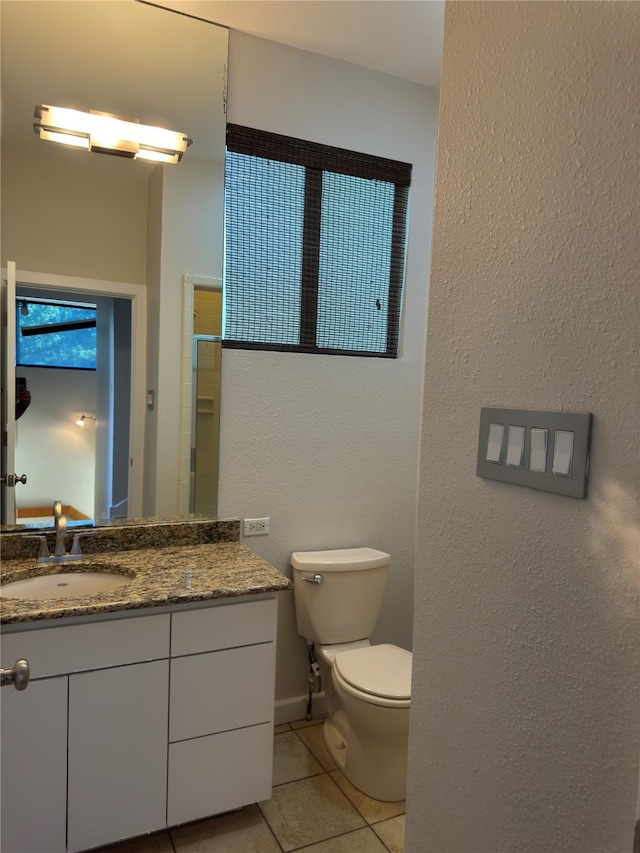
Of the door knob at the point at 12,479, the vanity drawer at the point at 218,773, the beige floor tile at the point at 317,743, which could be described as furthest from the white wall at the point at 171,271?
the beige floor tile at the point at 317,743

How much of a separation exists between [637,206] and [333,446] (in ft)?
6.45

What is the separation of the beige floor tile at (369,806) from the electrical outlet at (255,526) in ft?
3.21

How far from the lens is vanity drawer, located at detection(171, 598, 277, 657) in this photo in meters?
1.78

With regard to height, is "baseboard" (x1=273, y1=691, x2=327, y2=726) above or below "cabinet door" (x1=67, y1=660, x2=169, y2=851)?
below

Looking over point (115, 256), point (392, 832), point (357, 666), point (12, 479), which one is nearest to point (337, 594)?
point (357, 666)

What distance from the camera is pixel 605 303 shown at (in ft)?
2.41

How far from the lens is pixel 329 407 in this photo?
2580 millimetres

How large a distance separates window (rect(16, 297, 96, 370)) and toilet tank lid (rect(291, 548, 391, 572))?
1.12 meters

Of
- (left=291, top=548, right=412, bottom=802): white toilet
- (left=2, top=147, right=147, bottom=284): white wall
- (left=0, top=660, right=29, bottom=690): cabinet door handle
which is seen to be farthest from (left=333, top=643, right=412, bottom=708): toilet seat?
(left=2, top=147, right=147, bottom=284): white wall

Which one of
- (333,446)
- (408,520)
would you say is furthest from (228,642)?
(408,520)

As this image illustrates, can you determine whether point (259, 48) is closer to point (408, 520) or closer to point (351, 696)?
point (408, 520)

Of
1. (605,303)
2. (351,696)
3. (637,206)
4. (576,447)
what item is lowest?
(351,696)

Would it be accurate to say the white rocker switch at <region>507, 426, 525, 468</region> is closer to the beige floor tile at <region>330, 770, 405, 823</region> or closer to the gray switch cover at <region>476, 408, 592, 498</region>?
the gray switch cover at <region>476, 408, 592, 498</region>

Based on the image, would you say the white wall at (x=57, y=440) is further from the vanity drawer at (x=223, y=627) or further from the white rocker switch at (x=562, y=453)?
the white rocker switch at (x=562, y=453)
